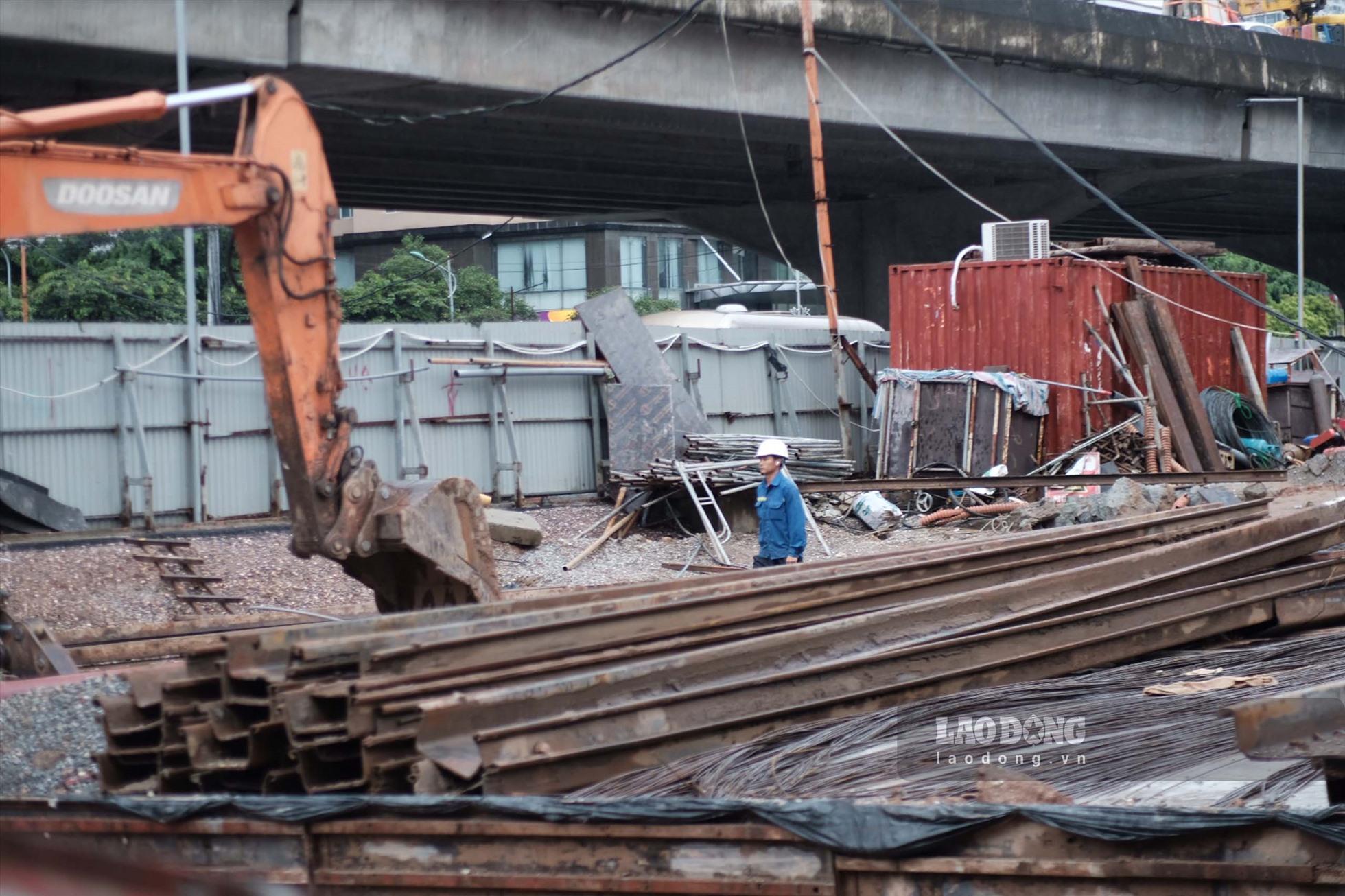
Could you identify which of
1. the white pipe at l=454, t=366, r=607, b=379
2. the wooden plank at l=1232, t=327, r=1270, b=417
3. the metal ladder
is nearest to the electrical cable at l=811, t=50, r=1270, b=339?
the wooden plank at l=1232, t=327, r=1270, b=417

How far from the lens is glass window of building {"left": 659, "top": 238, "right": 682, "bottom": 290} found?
63.3m

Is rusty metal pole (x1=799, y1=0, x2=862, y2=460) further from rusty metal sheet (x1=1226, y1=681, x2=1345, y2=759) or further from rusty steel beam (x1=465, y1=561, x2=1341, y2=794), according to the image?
rusty metal sheet (x1=1226, y1=681, x2=1345, y2=759)

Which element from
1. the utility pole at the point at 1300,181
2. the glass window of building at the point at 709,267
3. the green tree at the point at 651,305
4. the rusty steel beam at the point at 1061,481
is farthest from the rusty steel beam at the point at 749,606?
the glass window of building at the point at 709,267

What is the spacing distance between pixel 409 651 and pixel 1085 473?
47.9 feet

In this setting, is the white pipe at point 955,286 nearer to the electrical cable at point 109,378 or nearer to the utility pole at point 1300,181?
the utility pole at point 1300,181

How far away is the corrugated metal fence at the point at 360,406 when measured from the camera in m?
17.0

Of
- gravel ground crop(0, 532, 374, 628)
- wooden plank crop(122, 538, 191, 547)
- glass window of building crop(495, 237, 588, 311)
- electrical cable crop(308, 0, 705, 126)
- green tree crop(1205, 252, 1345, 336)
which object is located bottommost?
gravel ground crop(0, 532, 374, 628)

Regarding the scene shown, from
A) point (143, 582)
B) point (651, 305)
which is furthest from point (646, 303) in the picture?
point (143, 582)

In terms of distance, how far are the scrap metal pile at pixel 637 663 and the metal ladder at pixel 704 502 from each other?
8509 millimetres

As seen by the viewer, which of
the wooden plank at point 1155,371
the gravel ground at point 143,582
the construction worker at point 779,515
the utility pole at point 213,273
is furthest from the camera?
the utility pole at point 213,273

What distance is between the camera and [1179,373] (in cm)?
2170

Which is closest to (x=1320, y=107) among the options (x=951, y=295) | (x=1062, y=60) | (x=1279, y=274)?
(x=1062, y=60)

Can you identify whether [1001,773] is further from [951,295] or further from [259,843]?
[951,295]

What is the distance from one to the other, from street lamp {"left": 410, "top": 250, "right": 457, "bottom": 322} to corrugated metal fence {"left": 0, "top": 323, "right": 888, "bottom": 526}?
71.0ft
